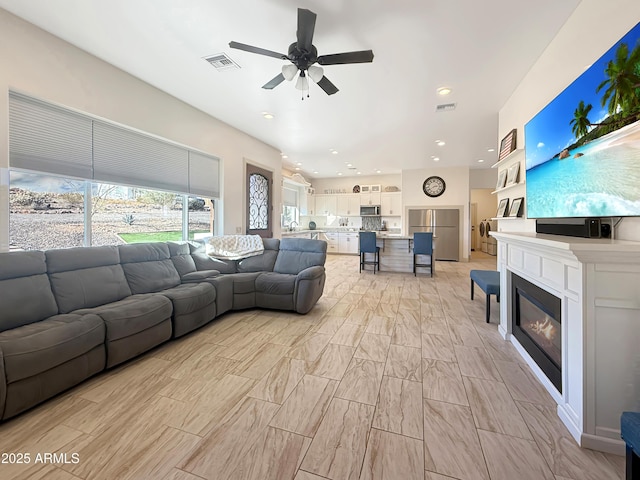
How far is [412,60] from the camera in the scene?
260 centimetres

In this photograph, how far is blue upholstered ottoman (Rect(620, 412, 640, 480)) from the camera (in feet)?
3.27

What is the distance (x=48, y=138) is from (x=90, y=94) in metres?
0.61

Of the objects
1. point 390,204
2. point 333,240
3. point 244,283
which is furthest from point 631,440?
point 333,240

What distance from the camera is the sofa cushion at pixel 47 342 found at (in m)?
1.50

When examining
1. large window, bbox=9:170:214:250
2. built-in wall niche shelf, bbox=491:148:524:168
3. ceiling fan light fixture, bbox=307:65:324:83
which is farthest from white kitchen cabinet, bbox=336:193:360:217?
ceiling fan light fixture, bbox=307:65:324:83

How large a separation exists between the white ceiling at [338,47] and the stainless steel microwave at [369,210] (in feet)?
14.7

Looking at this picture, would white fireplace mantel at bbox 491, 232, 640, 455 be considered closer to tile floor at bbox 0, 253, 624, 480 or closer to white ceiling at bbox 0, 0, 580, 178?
tile floor at bbox 0, 253, 624, 480

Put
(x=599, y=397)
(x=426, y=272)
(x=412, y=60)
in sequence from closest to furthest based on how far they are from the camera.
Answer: (x=599, y=397), (x=412, y=60), (x=426, y=272)

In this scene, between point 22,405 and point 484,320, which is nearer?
point 22,405

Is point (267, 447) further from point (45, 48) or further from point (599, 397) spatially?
point (45, 48)

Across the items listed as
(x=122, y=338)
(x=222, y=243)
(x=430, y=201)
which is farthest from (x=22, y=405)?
(x=430, y=201)

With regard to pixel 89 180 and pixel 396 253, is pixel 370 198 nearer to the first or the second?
pixel 396 253

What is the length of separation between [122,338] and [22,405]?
592 mm

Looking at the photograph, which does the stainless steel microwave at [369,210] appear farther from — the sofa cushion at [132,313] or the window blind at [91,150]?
the sofa cushion at [132,313]
